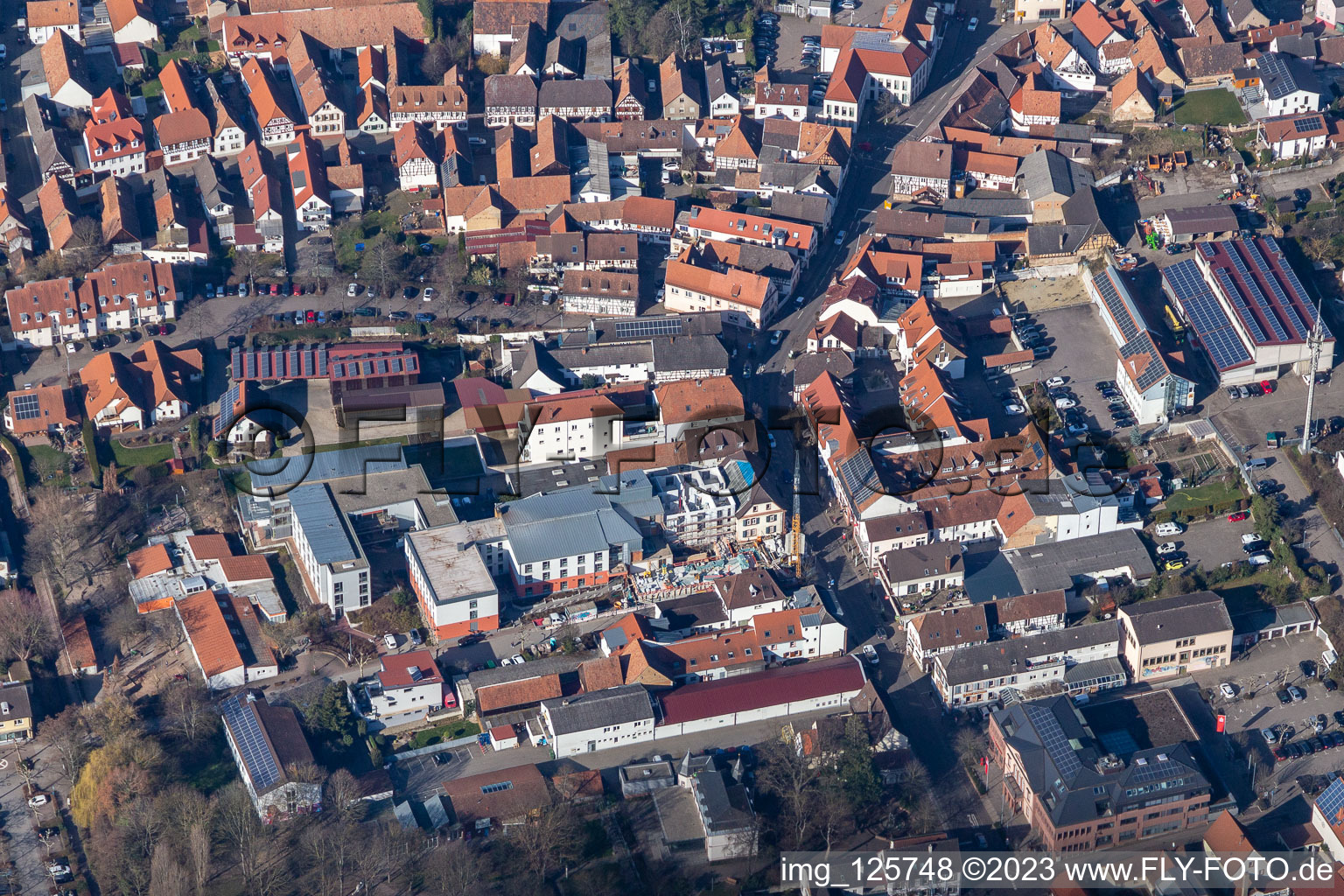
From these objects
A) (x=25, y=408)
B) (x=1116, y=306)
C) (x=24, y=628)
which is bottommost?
(x=24, y=628)

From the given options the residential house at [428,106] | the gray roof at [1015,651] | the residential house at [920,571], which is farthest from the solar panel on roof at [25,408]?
the gray roof at [1015,651]

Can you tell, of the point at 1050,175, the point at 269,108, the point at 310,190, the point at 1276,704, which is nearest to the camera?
the point at 1276,704

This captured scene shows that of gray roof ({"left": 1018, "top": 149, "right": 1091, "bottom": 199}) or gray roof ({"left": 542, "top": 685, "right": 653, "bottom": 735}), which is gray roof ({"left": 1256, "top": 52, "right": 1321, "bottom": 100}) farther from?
gray roof ({"left": 542, "top": 685, "right": 653, "bottom": 735})

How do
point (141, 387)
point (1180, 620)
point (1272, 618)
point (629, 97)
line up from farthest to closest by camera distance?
point (629, 97), point (141, 387), point (1272, 618), point (1180, 620)

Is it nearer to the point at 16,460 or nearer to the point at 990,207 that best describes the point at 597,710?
the point at 16,460

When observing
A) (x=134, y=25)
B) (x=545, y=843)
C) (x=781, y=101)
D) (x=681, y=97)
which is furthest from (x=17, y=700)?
(x=781, y=101)

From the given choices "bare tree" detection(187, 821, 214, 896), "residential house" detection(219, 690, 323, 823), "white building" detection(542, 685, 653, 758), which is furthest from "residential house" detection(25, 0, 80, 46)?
"white building" detection(542, 685, 653, 758)

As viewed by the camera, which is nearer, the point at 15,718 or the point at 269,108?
the point at 15,718

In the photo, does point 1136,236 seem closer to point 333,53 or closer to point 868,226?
point 868,226
